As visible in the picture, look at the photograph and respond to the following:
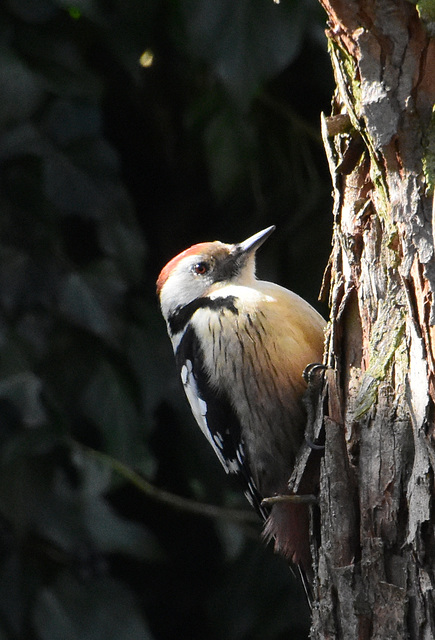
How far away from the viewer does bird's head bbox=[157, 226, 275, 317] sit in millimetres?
3621

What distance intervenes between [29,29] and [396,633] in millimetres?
2802

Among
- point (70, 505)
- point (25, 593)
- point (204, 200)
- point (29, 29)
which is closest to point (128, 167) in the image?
point (204, 200)

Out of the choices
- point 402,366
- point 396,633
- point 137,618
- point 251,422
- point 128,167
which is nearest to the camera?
point 396,633

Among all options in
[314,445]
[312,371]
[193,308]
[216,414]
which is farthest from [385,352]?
[193,308]

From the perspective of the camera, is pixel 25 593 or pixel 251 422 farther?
pixel 25 593

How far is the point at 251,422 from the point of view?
3.21 metres

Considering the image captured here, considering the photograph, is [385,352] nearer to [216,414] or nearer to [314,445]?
[314,445]

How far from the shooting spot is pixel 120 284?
4.07 meters

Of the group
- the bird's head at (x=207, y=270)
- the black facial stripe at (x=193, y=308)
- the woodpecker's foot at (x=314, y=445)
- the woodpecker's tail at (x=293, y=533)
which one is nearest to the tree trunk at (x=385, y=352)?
the woodpecker's foot at (x=314, y=445)

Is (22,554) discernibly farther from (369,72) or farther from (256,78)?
(369,72)

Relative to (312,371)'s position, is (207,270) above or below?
above

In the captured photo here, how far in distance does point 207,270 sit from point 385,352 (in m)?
1.54

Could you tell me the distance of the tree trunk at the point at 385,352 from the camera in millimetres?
2000

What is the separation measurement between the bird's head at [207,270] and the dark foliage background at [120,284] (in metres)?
0.41
